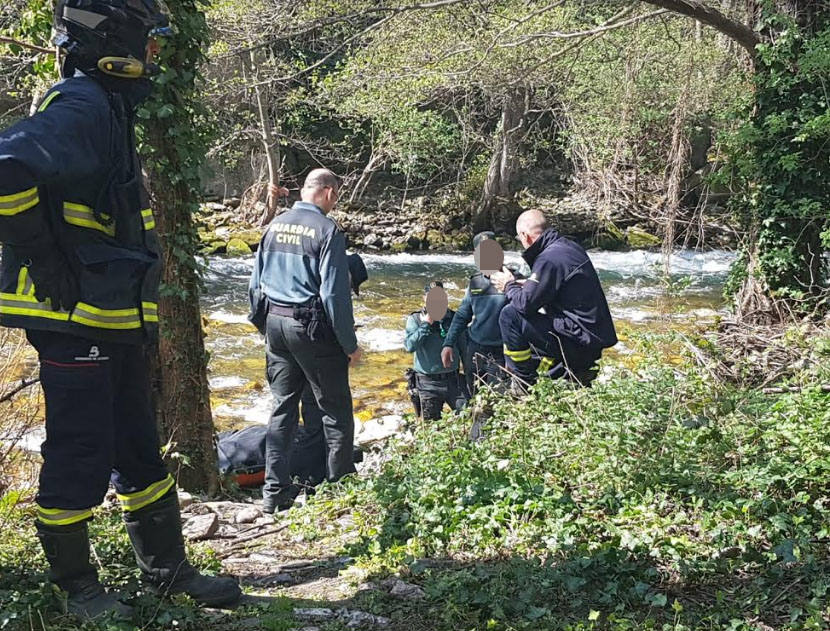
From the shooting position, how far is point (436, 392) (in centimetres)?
801

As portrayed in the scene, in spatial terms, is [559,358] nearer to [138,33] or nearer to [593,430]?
[593,430]

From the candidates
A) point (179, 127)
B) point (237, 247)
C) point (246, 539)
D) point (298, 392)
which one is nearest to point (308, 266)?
point (298, 392)

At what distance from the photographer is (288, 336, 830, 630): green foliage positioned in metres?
3.32

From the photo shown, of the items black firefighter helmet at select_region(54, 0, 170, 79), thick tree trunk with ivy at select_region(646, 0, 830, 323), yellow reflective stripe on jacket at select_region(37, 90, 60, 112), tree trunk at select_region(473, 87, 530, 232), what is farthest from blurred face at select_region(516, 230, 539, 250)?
tree trunk at select_region(473, 87, 530, 232)

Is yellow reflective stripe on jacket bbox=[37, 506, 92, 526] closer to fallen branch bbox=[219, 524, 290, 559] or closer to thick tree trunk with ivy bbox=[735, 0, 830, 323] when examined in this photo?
fallen branch bbox=[219, 524, 290, 559]

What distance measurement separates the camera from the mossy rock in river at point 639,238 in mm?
24987

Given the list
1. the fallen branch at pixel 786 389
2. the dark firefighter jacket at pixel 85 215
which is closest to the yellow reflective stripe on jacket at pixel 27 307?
the dark firefighter jacket at pixel 85 215

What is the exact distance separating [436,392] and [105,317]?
524 centimetres

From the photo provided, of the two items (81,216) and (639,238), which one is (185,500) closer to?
(81,216)

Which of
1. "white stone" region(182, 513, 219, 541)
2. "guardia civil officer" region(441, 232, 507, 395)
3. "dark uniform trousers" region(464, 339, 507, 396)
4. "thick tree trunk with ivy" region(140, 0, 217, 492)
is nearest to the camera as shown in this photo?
"white stone" region(182, 513, 219, 541)

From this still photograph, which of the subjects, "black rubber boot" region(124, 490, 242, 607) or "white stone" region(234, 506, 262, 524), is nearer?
"black rubber boot" region(124, 490, 242, 607)

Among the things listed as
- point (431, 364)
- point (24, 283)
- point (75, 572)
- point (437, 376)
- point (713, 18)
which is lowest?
point (437, 376)

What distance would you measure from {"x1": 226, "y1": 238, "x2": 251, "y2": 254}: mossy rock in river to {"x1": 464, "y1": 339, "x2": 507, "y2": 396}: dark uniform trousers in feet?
57.3

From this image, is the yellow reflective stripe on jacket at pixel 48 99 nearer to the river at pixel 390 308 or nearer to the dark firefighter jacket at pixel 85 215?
the dark firefighter jacket at pixel 85 215
